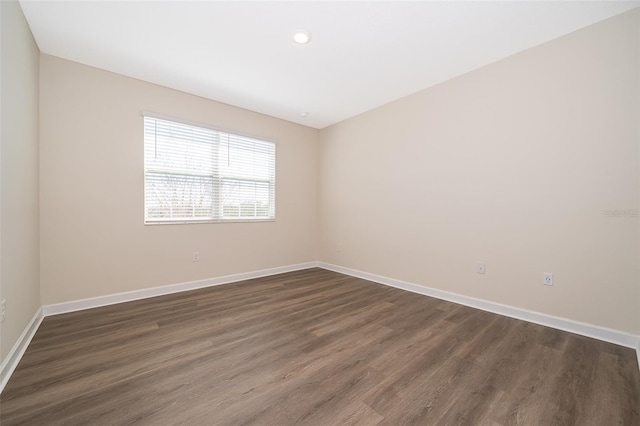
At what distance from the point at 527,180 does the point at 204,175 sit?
3867 millimetres

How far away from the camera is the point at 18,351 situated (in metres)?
1.83

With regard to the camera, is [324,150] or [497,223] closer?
[497,223]

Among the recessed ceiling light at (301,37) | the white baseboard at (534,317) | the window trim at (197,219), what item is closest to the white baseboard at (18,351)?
the window trim at (197,219)

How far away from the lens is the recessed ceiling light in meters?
2.27

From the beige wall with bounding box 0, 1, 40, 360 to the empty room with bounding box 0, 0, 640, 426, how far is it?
0.03 meters

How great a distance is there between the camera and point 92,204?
111 inches

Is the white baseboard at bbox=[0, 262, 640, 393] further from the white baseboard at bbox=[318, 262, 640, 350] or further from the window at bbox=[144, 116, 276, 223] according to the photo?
the window at bbox=[144, 116, 276, 223]

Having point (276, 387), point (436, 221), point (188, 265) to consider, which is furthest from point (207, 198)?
point (436, 221)

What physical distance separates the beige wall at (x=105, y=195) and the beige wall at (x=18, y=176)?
0.17m

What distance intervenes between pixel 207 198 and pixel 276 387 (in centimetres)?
281

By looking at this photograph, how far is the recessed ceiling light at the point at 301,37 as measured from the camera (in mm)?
2273

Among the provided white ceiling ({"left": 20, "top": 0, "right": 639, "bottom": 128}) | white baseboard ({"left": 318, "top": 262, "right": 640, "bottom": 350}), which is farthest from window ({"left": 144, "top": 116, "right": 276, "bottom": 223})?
white baseboard ({"left": 318, "top": 262, "right": 640, "bottom": 350})

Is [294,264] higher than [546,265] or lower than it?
lower

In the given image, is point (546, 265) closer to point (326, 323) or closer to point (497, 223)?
point (497, 223)
